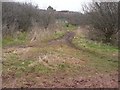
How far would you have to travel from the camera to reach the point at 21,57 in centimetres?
1287

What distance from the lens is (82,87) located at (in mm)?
8344

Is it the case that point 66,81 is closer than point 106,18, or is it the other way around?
point 66,81

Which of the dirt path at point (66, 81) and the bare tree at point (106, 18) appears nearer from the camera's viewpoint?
the dirt path at point (66, 81)

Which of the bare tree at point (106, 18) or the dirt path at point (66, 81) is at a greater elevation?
the bare tree at point (106, 18)

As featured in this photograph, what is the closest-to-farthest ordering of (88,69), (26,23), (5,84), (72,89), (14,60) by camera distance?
(72,89), (5,84), (88,69), (14,60), (26,23)

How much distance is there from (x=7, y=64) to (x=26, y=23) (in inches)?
793

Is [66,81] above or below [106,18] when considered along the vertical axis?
below

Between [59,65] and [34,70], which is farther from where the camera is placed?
[59,65]

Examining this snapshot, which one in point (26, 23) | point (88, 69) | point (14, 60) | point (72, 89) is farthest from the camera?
point (26, 23)

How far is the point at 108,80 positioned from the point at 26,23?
74.3ft

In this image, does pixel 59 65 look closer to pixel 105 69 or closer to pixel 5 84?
pixel 105 69

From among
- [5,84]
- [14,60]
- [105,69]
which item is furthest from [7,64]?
A: [105,69]

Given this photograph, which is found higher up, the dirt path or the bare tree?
the bare tree

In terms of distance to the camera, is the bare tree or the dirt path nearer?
the dirt path
